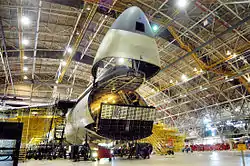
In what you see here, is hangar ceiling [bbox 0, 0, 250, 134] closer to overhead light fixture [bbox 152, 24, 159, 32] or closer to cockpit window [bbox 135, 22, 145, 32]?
overhead light fixture [bbox 152, 24, 159, 32]

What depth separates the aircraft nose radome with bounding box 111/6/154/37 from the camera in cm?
698

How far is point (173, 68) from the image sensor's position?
30.8 metres

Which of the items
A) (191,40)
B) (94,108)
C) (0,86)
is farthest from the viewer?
(0,86)

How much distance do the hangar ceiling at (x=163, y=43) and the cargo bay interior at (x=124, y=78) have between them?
0.43 ft

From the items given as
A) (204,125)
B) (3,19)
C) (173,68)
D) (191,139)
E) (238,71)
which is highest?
Result: (3,19)

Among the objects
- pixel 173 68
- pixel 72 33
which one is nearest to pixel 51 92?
pixel 72 33

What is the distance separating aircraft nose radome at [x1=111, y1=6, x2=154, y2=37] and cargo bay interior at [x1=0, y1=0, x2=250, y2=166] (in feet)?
0.15

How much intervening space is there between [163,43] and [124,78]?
19.4m

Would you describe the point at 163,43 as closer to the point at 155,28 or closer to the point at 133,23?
the point at 155,28

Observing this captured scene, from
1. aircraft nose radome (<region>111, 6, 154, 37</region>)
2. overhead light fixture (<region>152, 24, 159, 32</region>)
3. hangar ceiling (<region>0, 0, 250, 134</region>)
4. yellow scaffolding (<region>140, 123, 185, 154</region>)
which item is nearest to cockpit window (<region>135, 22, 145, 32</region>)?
aircraft nose radome (<region>111, 6, 154, 37</region>)

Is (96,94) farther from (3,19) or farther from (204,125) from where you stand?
(204,125)

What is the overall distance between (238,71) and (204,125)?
59.6 feet

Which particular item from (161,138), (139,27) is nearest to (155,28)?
(161,138)

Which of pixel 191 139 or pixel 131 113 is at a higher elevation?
pixel 131 113
